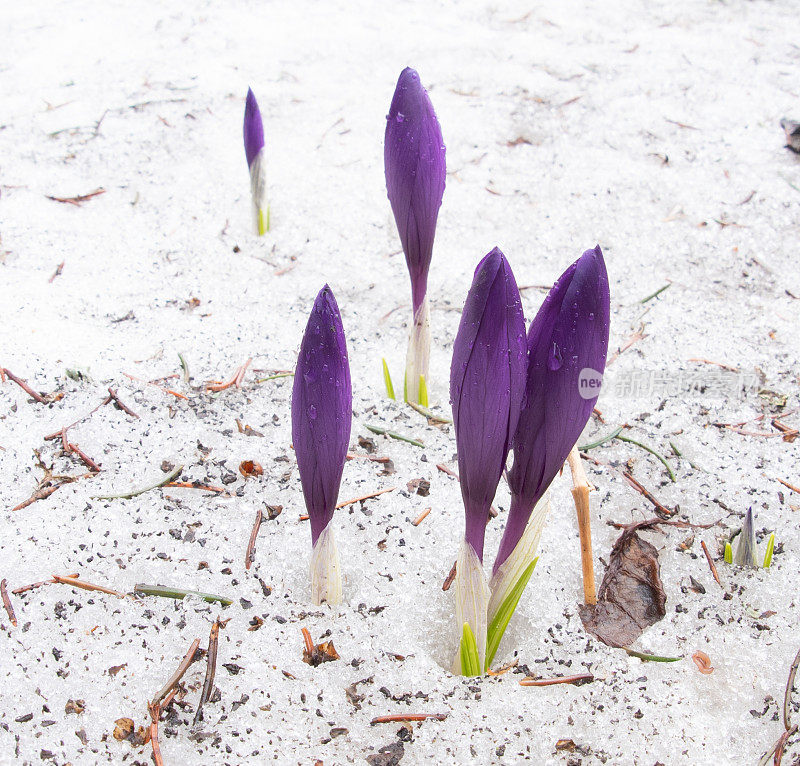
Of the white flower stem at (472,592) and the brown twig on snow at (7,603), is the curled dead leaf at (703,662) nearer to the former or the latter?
the white flower stem at (472,592)

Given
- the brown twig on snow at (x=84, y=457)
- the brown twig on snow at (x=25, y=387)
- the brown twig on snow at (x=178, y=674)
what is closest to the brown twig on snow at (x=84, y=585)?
the brown twig on snow at (x=178, y=674)

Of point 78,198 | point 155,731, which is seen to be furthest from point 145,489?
point 78,198

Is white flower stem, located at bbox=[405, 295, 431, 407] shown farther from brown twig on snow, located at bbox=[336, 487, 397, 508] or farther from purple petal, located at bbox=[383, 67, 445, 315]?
brown twig on snow, located at bbox=[336, 487, 397, 508]

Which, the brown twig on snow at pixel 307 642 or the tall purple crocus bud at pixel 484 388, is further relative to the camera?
the brown twig on snow at pixel 307 642

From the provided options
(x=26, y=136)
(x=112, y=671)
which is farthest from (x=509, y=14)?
(x=112, y=671)

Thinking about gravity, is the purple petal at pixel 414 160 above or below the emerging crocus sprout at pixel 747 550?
above

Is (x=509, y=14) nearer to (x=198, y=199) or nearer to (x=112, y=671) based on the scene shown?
(x=198, y=199)

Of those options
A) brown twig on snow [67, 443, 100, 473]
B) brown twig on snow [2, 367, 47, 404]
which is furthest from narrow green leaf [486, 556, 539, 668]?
brown twig on snow [2, 367, 47, 404]
